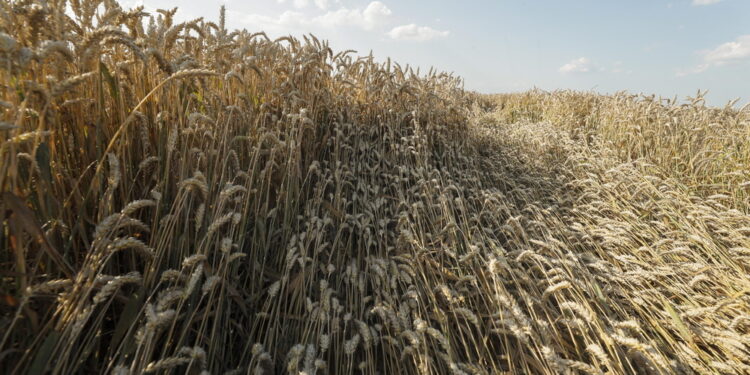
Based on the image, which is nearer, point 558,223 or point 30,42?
point 30,42

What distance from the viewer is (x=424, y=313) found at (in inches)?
66.7

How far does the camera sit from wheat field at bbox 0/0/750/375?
3.59 feet

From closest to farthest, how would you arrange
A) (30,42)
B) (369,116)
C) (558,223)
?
(30,42) → (558,223) → (369,116)

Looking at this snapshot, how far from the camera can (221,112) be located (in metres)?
2.01

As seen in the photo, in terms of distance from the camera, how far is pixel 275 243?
6.29 feet

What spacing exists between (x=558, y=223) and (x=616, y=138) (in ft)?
8.03

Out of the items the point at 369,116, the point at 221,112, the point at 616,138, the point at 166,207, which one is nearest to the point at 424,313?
the point at 166,207

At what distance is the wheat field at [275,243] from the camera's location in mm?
1095

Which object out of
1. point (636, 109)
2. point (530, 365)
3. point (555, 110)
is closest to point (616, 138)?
point (636, 109)

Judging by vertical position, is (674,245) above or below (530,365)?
above

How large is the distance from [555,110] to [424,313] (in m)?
5.95

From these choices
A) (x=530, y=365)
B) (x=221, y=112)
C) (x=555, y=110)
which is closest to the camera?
(x=530, y=365)

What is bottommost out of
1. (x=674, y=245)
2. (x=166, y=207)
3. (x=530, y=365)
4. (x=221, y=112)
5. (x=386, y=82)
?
(x=530, y=365)

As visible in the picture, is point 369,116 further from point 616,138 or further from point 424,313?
point 616,138
